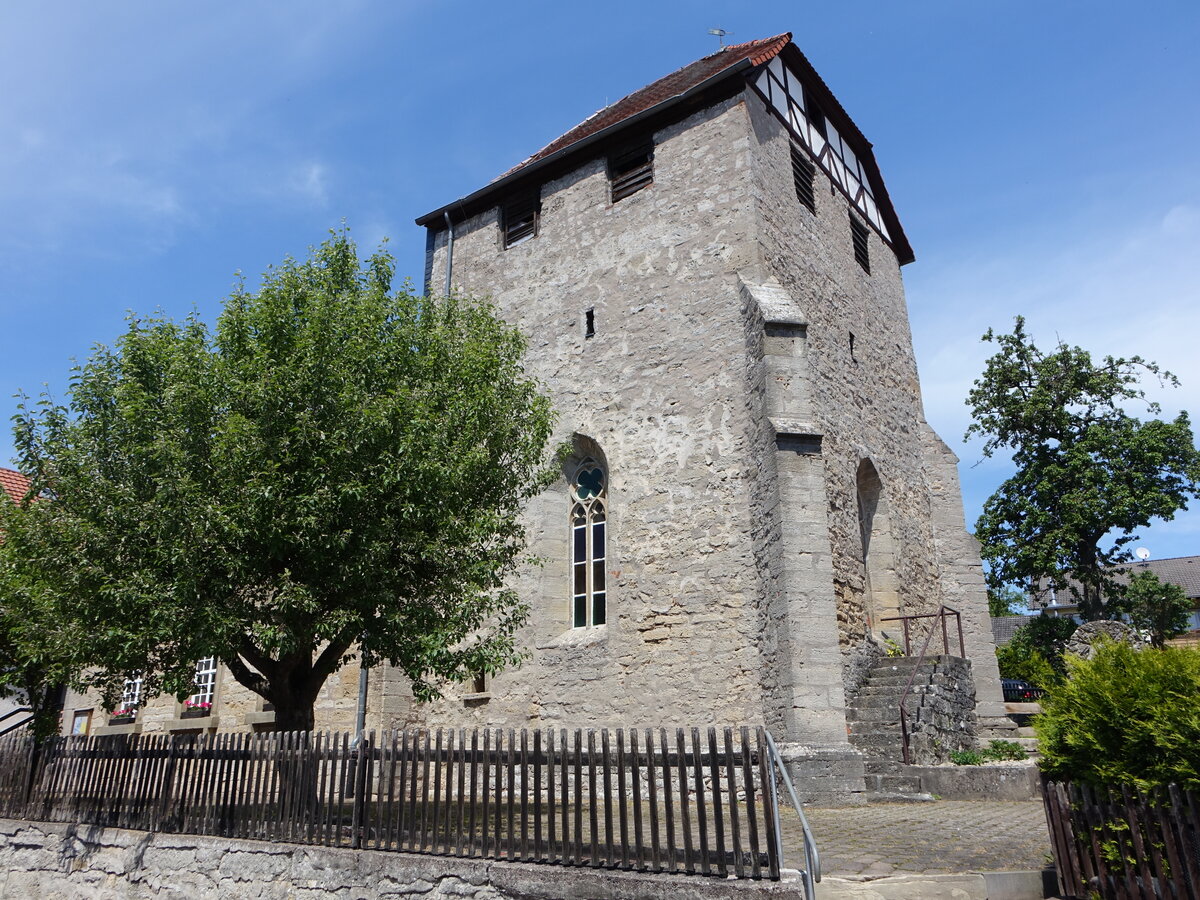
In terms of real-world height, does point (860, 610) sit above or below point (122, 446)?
below

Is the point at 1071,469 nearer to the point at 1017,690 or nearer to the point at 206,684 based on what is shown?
the point at 1017,690

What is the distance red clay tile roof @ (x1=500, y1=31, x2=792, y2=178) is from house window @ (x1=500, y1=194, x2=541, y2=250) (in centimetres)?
74

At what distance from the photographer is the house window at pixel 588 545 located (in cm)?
1301

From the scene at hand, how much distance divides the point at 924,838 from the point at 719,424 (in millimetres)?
6233

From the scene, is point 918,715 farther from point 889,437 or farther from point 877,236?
point 877,236

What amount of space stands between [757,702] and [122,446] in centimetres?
790

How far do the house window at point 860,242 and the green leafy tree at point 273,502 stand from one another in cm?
972

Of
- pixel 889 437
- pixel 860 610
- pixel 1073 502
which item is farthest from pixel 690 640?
pixel 1073 502

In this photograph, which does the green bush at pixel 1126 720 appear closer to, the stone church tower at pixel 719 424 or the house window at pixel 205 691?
the stone church tower at pixel 719 424

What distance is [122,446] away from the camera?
881cm

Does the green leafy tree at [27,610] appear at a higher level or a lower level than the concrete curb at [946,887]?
higher

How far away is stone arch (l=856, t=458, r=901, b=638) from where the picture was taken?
45.1ft

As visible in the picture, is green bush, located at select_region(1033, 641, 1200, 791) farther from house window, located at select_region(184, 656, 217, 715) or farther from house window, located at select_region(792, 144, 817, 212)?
house window, located at select_region(184, 656, 217, 715)

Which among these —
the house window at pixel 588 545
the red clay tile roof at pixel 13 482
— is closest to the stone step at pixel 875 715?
the house window at pixel 588 545
